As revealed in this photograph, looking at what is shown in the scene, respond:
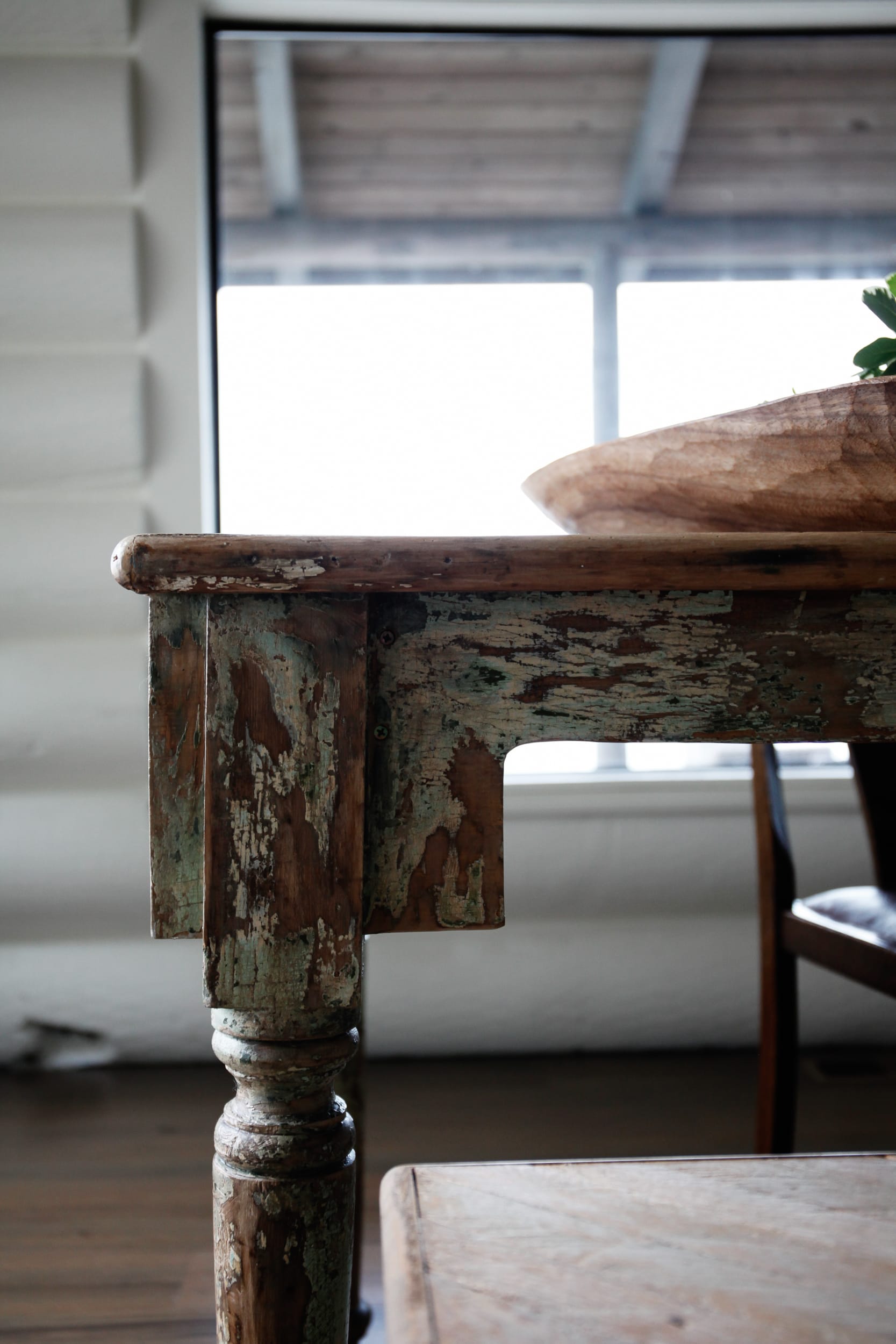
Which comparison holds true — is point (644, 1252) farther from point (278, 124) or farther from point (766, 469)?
point (278, 124)

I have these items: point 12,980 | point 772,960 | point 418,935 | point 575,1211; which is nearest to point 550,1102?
point 418,935

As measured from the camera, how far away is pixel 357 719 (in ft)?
1.93

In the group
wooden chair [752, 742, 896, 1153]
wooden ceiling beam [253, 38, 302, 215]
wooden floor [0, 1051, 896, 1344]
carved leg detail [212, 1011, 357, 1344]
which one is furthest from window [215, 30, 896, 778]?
carved leg detail [212, 1011, 357, 1344]

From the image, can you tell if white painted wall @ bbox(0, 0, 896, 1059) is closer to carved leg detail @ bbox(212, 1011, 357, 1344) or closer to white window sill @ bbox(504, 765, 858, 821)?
white window sill @ bbox(504, 765, 858, 821)

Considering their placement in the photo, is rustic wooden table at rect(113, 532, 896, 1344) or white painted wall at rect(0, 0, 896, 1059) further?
white painted wall at rect(0, 0, 896, 1059)

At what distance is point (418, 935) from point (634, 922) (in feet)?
1.45

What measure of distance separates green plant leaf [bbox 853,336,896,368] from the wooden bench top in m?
0.24

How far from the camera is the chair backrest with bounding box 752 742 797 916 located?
1.46 m

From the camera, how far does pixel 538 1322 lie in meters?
0.49

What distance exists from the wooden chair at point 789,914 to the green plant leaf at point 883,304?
0.70 m

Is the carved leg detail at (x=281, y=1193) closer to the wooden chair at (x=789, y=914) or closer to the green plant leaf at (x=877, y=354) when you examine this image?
the green plant leaf at (x=877, y=354)

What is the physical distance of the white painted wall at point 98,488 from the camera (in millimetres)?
2016

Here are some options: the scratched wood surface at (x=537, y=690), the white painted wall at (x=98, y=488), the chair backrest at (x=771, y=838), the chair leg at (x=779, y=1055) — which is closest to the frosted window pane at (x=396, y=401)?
the white painted wall at (x=98, y=488)

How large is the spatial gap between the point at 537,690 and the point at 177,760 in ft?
0.69
